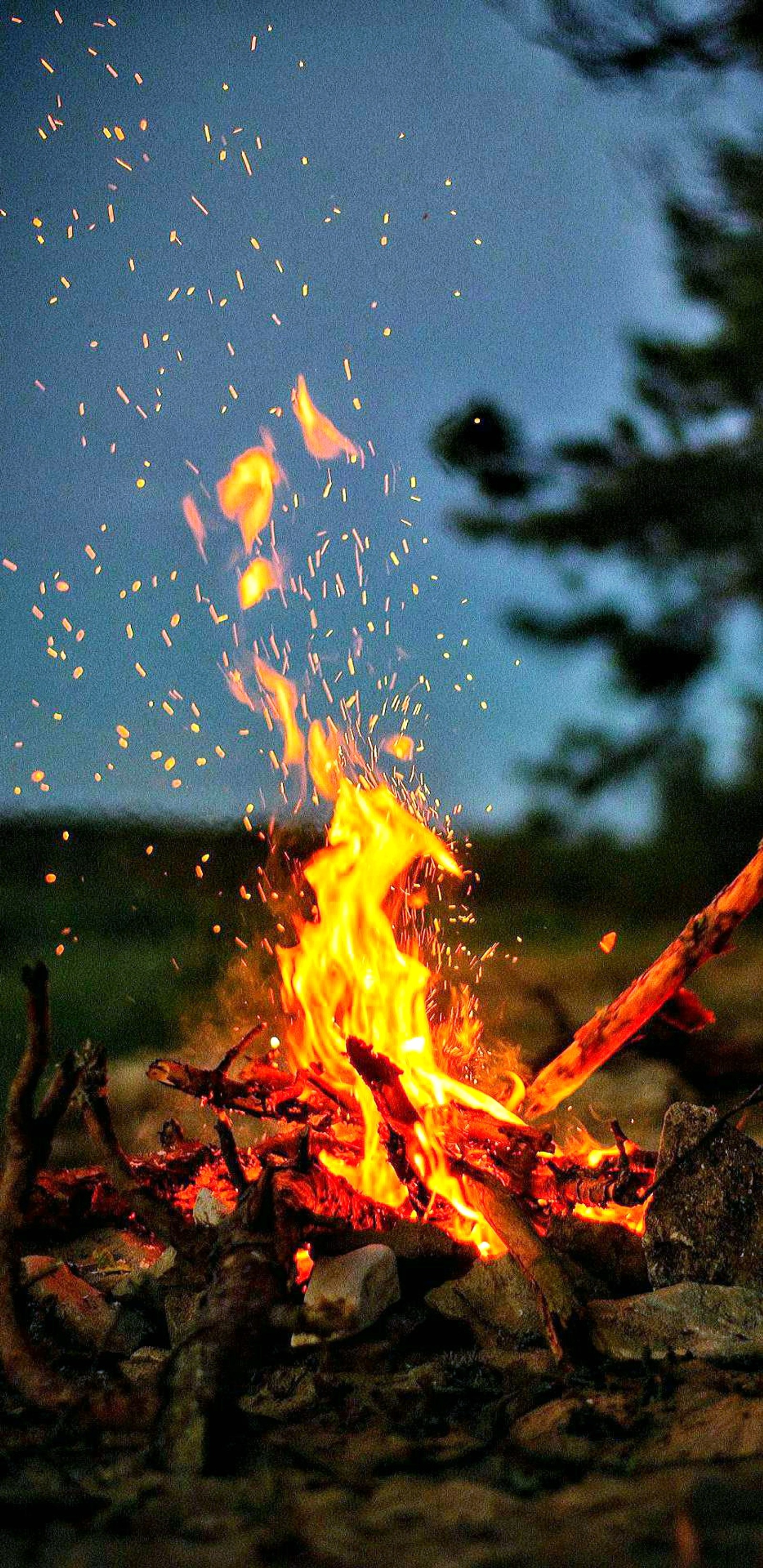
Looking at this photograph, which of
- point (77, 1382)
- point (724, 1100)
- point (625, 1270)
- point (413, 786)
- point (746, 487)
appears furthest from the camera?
point (746, 487)

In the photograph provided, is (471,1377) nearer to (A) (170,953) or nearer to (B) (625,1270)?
(B) (625,1270)

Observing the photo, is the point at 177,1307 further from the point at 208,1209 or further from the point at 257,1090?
the point at 257,1090

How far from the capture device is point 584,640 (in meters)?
9.63

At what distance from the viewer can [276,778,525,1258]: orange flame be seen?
379 cm

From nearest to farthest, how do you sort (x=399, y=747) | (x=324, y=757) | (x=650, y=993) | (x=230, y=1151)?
1. (x=230, y=1151)
2. (x=650, y=993)
3. (x=324, y=757)
4. (x=399, y=747)

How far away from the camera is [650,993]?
424cm

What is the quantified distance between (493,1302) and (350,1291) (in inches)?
18.3

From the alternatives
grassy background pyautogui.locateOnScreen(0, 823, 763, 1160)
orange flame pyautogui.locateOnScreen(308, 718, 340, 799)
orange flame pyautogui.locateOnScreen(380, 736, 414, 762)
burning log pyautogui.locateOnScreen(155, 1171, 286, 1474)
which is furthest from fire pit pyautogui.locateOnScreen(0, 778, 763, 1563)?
grassy background pyautogui.locateOnScreen(0, 823, 763, 1160)

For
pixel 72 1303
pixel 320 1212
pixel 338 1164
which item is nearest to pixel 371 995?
pixel 338 1164

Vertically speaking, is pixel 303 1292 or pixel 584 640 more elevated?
pixel 584 640

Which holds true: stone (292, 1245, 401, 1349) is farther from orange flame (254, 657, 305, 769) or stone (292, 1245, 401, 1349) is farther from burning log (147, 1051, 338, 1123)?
orange flame (254, 657, 305, 769)

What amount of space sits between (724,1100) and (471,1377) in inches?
181

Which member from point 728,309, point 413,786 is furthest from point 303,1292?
point 728,309

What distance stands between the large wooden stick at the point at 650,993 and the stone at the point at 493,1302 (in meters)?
0.99
